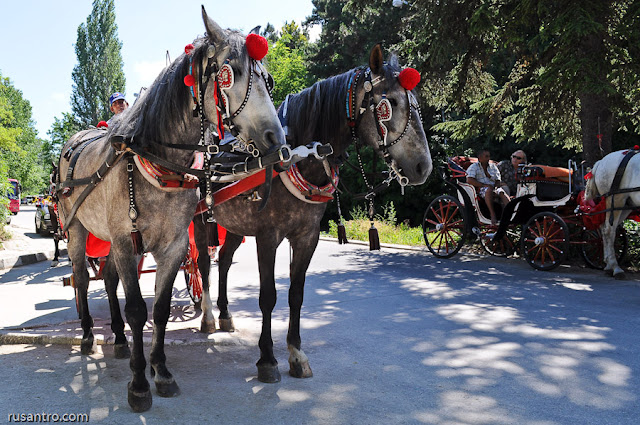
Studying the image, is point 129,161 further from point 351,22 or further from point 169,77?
point 351,22

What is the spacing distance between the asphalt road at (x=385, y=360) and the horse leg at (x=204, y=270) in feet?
0.53

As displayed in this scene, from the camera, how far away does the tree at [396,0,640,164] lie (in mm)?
8617

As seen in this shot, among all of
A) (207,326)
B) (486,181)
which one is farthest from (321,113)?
(486,181)

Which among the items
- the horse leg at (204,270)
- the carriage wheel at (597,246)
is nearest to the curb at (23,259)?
the horse leg at (204,270)

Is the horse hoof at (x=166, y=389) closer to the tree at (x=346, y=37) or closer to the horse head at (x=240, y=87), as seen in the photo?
the horse head at (x=240, y=87)

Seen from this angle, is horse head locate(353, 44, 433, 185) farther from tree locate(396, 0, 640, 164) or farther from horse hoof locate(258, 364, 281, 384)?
tree locate(396, 0, 640, 164)

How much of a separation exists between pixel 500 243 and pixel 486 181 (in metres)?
1.60

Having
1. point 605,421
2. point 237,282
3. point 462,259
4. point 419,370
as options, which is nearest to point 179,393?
point 419,370

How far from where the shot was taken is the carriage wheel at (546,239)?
360 inches

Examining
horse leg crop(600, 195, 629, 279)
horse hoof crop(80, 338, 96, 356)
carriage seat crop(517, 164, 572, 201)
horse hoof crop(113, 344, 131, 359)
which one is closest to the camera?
horse hoof crop(113, 344, 131, 359)

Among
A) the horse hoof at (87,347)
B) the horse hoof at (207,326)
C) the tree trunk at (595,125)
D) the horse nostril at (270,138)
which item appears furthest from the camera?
the tree trunk at (595,125)

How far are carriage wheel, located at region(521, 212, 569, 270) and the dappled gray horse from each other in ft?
19.9

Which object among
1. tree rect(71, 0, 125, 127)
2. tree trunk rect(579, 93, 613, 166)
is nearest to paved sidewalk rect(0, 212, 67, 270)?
tree trunk rect(579, 93, 613, 166)

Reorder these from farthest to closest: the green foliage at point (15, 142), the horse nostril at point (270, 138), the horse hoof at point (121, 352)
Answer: the green foliage at point (15, 142)
the horse hoof at point (121, 352)
the horse nostril at point (270, 138)
